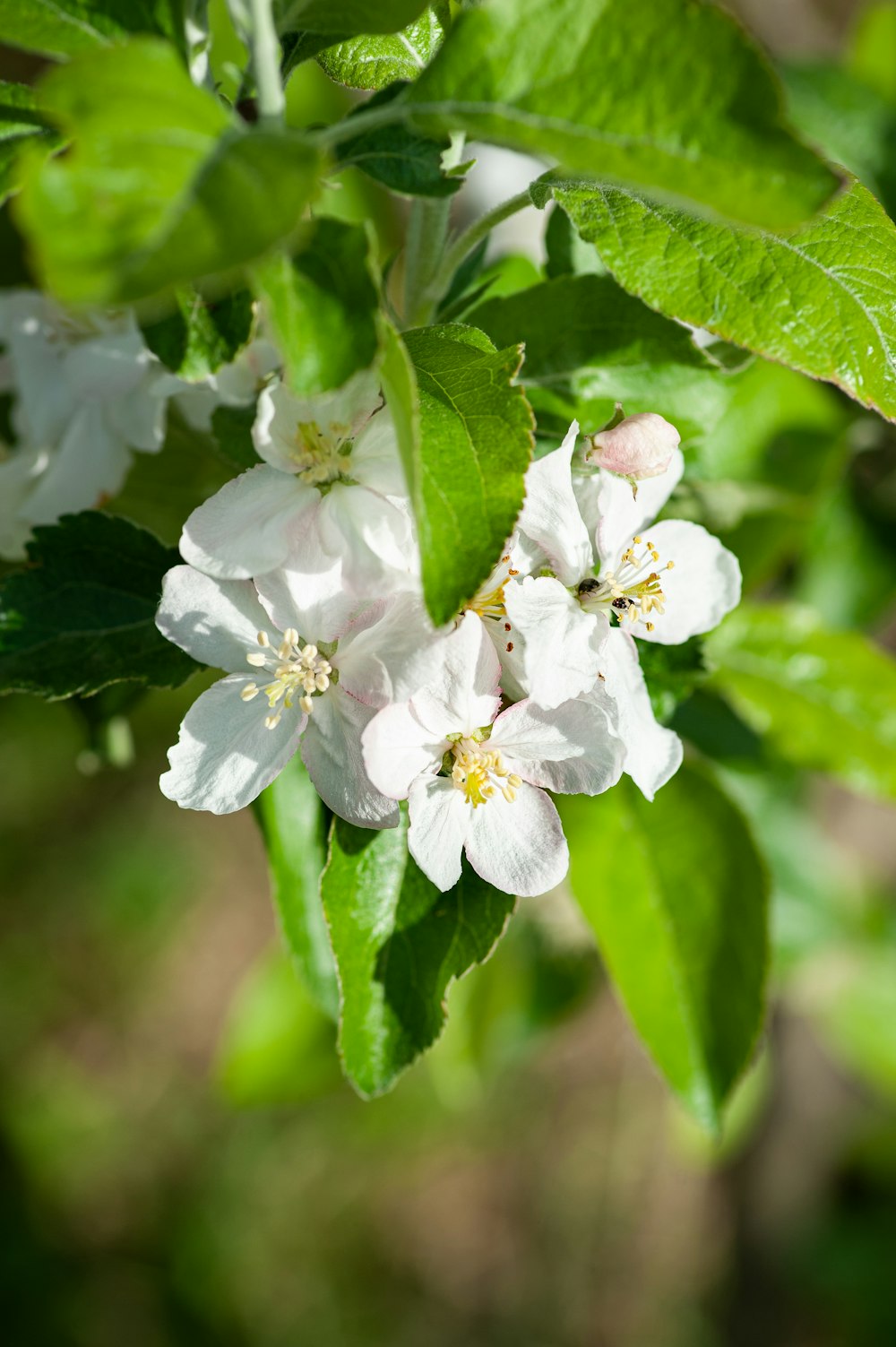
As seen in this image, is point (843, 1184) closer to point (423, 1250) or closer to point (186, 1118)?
point (423, 1250)

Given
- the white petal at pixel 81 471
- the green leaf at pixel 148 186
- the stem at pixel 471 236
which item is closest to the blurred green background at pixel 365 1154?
the white petal at pixel 81 471

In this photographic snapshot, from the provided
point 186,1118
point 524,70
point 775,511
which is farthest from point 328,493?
point 186,1118

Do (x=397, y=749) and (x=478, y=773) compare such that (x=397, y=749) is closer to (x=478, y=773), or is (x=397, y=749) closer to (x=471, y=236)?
(x=478, y=773)

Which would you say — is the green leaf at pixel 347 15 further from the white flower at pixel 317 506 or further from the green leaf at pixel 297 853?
the green leaf at pixel 297 853

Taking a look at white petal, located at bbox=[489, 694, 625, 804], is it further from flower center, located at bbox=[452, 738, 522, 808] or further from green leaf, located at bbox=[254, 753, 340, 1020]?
green leaf, located at bbox=[254, 753, 340, 1020]

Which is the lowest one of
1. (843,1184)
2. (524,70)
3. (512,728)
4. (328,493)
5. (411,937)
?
(843,1184)

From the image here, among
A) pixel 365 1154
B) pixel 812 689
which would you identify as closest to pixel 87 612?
pixel 812 689
